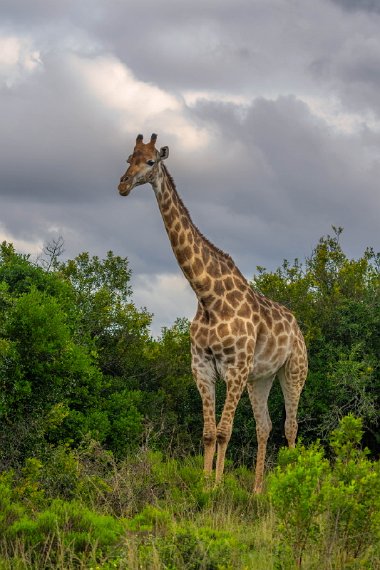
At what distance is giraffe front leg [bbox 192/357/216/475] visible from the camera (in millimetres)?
12672

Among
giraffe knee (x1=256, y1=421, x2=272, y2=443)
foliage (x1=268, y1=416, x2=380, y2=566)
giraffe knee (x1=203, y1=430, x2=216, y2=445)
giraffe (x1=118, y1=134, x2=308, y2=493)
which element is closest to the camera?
foliage (x1=268, y1=416, x2=380, y2=566)

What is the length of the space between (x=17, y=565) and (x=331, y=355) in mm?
10639

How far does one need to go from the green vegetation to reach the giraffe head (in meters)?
2.15

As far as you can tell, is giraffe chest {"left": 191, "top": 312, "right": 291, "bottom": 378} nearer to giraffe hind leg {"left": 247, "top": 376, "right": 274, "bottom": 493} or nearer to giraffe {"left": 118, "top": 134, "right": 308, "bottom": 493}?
giraffe {"left": 118, "top": 134, "right": 308, "bottom": 493}

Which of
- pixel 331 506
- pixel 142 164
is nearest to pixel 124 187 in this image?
pixel 142 164

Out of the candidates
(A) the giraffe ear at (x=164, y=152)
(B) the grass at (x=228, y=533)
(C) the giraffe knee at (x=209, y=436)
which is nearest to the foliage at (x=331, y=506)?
(B) the grass at (x=228, y=533)

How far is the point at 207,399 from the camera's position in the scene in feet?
41.9

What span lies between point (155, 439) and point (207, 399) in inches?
120

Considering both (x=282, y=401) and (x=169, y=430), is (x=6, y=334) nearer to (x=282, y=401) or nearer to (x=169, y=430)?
(x=169, y=430)

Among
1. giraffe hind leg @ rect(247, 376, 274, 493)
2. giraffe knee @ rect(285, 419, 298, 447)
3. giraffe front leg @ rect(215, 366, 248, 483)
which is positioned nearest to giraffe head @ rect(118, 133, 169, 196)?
giraffe front leg @ rect(215, 366, 248, 483)

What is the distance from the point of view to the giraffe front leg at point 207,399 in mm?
12672

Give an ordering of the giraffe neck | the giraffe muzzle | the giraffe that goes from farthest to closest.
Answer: the giraffe neck < the giraffe < the giraffe muzzle

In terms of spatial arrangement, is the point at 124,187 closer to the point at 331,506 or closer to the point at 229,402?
the point at 229,402

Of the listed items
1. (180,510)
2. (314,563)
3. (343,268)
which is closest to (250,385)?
(180,510)
